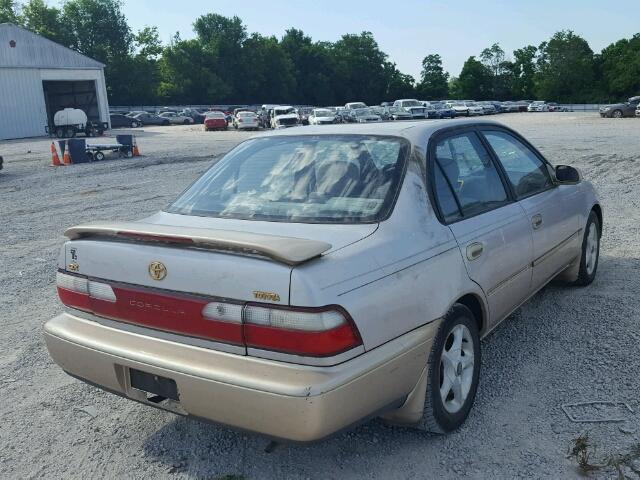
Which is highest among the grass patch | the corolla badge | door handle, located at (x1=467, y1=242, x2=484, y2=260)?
the corolla badge

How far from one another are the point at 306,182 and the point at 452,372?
4.38ft

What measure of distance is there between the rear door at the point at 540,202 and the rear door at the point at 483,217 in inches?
6.1

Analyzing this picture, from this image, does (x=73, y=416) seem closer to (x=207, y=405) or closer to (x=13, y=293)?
(x=207, y=405)

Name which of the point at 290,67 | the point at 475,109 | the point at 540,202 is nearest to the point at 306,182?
the point at 540,202

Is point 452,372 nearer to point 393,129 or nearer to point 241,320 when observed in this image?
point 241,320

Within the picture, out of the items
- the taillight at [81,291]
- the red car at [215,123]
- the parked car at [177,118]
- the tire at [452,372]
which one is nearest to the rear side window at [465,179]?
the tire at [452,372]

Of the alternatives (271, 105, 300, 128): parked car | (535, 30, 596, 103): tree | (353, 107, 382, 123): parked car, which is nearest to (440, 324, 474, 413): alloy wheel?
(271, 105, 300, 128): parked car

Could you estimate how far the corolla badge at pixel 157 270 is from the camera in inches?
112

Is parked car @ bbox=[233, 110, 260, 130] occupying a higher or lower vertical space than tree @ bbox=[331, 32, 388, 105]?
lower

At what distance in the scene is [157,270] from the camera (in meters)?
2.86

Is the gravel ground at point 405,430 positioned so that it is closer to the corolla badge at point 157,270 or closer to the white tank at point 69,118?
the corolla badge at point 157,270

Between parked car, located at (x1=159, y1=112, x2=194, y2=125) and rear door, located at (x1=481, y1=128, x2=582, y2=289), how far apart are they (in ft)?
190

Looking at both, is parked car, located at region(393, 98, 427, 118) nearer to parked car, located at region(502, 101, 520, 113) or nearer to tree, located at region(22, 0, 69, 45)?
parked car, located at region(502, 101, 520, 113)

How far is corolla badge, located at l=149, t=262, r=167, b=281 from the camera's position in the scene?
284cm
